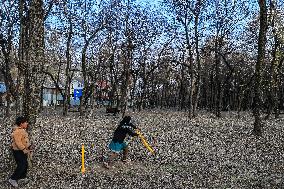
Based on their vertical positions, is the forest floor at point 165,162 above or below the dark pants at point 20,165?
below

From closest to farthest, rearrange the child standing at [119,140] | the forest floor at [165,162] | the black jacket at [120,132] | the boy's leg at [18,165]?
the boy's leg at [18,165]
the forest floor at [165,162]
the child standing at [119,140]
the black jacket at [120,132]

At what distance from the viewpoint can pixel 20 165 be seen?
33.3ft

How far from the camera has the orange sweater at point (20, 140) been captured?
10.1 meters

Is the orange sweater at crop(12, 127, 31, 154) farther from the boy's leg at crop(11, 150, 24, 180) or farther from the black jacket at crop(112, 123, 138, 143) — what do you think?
the black jacket at crop(112, 123, 138, 143)

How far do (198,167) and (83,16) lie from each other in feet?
92.6

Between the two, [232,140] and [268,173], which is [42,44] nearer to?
[268,173]

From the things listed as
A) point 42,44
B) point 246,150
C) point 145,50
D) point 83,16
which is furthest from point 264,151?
point 145,50

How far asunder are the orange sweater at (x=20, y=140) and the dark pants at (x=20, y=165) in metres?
0.11

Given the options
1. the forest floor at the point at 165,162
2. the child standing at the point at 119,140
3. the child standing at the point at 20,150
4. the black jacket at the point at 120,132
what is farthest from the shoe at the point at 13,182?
the black jacket at the point at 120,132

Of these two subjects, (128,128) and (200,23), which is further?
(200,23)

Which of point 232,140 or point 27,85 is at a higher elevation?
point 27,85

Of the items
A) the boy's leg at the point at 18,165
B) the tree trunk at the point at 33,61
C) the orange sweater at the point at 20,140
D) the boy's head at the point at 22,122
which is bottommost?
the boy's leg at the point at 18,165

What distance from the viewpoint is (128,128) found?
12.8m

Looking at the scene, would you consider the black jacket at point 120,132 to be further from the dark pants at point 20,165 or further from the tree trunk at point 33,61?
the dark pants at point 20,165
